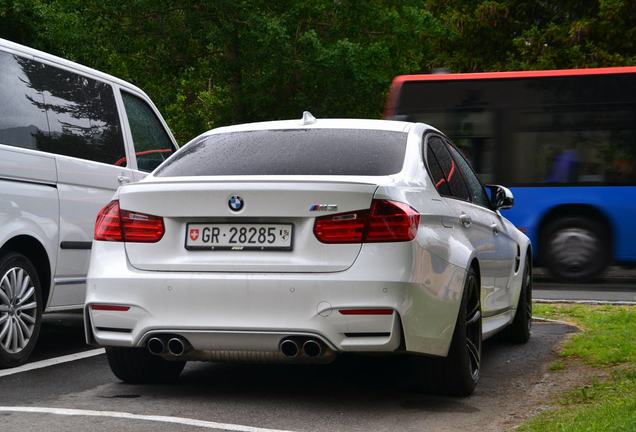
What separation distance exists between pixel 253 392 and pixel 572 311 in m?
5.96

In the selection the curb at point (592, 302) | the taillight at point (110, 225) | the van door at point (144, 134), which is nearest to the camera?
the taillight at point (110, 225)

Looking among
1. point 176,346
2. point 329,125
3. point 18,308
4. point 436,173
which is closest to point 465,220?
point 436,173

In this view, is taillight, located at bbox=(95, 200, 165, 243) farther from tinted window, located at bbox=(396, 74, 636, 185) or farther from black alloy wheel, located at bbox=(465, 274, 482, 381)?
tinted window, located at bbox=(396, 74, 636, 185)

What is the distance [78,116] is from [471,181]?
2.91 metres

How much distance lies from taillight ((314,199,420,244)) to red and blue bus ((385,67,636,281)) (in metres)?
11.4

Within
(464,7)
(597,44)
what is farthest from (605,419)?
(464,7)

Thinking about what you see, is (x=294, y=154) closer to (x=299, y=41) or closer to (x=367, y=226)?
(x=367, y=226)

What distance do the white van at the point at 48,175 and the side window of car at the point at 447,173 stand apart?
2607mm

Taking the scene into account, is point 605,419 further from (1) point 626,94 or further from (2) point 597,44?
(2) point 597,44

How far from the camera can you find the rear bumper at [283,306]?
231 inches

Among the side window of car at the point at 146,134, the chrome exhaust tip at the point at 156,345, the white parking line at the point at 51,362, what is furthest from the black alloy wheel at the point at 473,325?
the side window of car at the point at 146,134

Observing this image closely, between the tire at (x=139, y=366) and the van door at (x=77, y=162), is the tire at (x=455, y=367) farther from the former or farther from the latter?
the van door at (x=77, y=162)

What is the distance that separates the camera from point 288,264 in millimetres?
5922

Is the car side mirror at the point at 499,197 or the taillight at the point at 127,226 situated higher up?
the taillight at the point at 127,226
